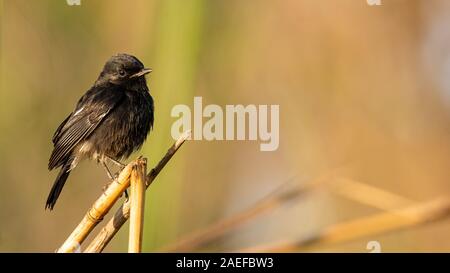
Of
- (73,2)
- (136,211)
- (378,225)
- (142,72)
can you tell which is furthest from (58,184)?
(378,225)

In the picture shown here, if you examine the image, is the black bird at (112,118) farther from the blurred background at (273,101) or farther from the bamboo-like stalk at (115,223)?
the bamboo-like stalk at (115,223)

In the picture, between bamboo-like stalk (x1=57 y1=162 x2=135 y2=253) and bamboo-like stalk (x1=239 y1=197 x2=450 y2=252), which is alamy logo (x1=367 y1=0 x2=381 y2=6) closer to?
bamboo-like stalk (x1=57 y1=162 x2=135 y2=253)

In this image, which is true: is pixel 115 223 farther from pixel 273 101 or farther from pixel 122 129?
pixel 273 101

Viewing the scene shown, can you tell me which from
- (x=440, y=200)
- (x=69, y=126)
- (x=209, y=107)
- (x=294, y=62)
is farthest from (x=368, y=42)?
(x=440, y=200)

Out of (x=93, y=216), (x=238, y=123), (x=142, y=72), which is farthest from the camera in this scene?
(x=142, y=72)

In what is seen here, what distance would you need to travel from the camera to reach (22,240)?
5.45 meters

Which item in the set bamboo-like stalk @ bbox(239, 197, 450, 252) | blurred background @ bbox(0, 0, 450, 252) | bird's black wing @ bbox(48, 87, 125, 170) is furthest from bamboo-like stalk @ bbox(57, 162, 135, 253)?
bird's black wing @ bbox(48, 87, 125, 170)

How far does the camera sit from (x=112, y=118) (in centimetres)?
593

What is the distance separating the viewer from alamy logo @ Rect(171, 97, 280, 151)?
5.48 m

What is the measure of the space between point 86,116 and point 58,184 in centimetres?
68

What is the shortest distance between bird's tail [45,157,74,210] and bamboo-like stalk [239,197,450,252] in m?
3.07

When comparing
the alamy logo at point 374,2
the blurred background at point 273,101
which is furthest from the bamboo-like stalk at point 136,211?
the alamy logo at point 374,2

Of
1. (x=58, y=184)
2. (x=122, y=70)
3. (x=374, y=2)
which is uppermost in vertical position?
(x=374, y=2)
